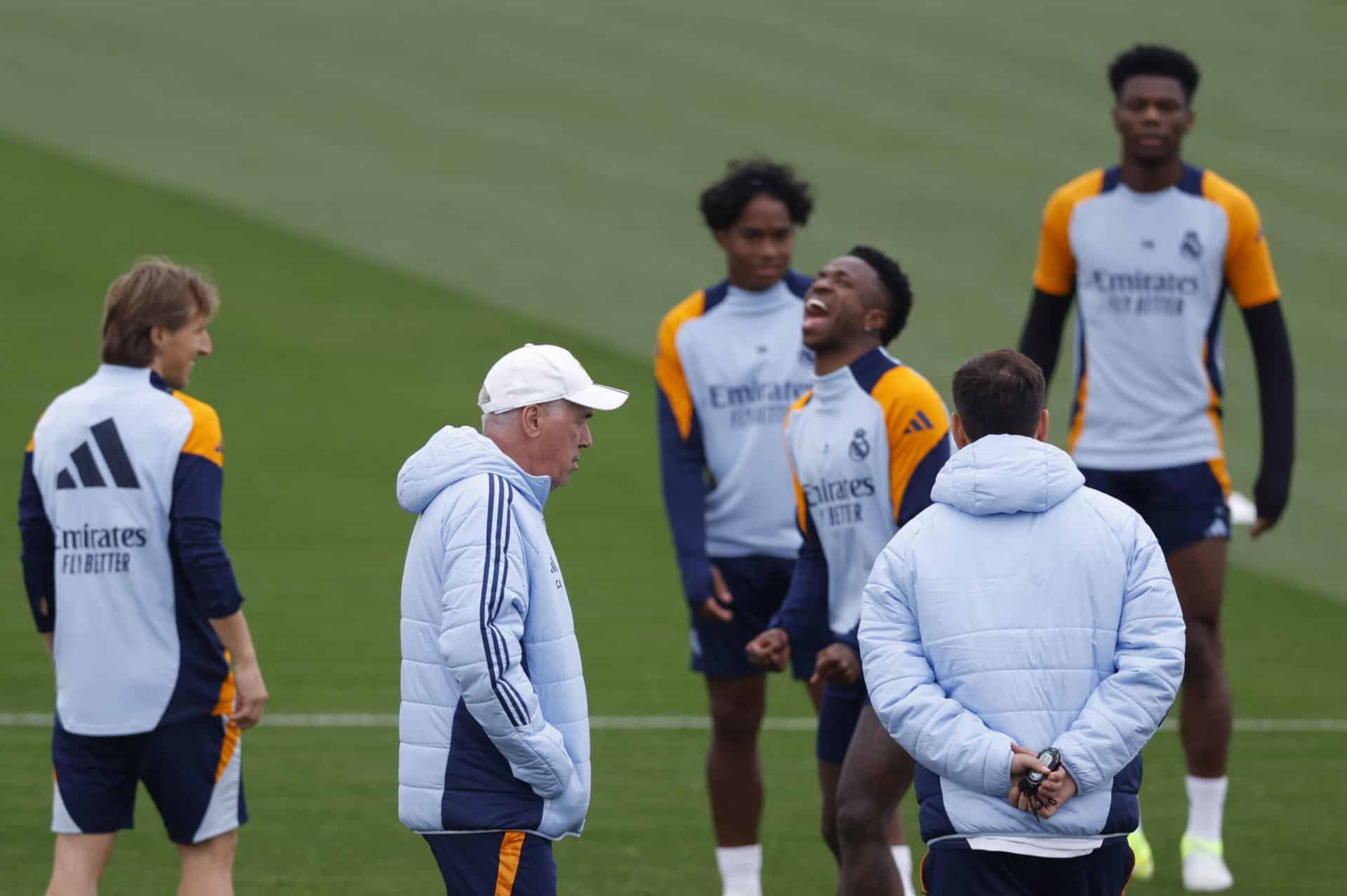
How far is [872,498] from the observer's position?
216 inches

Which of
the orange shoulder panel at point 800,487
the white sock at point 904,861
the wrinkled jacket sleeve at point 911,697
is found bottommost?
the white sock at point 904,861

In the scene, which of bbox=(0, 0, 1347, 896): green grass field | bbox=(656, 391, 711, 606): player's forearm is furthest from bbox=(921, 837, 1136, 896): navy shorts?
bbox=(0, 0, 1347, 896): green grass field

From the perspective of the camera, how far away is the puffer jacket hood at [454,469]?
4.27 meters

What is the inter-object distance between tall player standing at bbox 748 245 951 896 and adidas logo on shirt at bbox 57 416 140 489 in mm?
1731

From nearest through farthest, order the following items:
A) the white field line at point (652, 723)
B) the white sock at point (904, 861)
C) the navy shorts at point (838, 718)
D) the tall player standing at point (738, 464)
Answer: the navy shorts at point (838, 718), the white sock at point (904, 861), the tall player standing at point (738, 464), the white field line at point (652, 723)

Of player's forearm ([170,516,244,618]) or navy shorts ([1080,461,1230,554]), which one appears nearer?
player's forearm ([170,516,244,618])

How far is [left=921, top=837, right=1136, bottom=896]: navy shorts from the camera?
164 inches

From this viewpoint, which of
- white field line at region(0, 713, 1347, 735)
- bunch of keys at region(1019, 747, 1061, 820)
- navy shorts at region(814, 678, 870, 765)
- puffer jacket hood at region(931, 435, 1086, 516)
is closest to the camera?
bunch of keys at region(1019, 747, 1061, 820)

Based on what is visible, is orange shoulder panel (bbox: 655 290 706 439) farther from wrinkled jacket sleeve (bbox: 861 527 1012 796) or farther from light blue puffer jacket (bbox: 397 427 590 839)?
wrinkled jacket sleeve (bbox: 861 527 1012 796)

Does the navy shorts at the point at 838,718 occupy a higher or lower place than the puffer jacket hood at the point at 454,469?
lower

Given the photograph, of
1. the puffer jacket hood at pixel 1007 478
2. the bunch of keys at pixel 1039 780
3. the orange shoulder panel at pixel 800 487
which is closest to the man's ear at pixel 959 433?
the puffer jacket hood at pixel 1007 478

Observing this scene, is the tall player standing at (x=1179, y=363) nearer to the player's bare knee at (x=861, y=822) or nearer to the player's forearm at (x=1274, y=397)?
the player's forearm at (x=1274, y=397)

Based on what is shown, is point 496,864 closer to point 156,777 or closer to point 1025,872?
point 1025,872

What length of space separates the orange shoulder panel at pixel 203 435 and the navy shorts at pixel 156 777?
2.25 feet
